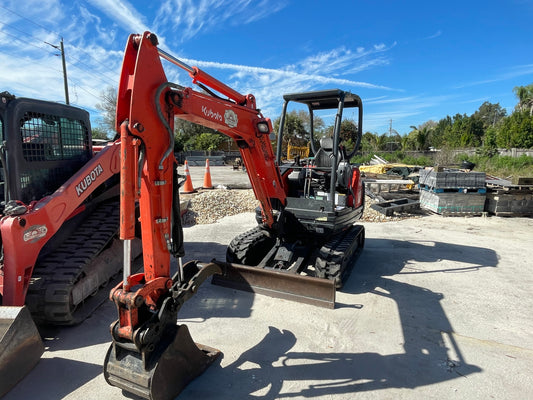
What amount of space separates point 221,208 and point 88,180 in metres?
5.47

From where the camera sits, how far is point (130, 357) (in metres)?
2.45

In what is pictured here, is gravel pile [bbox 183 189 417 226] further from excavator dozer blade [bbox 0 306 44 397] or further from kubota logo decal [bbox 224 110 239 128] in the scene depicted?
excavator dozer blade [bbox 0 306 44 397]

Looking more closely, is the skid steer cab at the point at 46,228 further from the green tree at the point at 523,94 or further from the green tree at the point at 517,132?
the green tree at the point at 523,94

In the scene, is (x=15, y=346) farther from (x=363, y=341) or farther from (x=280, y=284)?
(x=363, y=341)

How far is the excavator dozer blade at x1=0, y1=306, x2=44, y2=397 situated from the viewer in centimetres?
265

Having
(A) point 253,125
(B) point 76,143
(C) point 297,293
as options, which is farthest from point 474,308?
(B) point 76,143

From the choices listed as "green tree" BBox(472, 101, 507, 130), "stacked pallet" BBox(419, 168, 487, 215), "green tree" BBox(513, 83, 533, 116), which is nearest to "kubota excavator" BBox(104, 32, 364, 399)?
"stacked pallet" BBox(419, 168, 487, 215)

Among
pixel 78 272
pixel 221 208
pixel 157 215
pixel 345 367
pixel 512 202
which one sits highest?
pixel 157 215

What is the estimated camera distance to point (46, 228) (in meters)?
3.38

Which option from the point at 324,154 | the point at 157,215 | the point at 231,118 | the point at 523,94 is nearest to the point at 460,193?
the point at 324,154

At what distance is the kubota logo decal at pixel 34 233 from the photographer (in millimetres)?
3170

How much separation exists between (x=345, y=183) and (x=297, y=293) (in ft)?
6.52

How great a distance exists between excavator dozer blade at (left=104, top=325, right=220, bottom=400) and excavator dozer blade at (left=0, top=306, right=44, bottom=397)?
915 millimetres

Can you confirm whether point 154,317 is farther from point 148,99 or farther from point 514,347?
point 514,347
